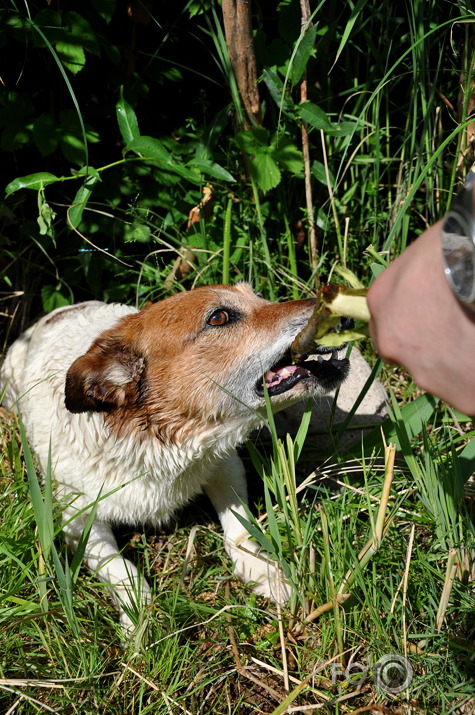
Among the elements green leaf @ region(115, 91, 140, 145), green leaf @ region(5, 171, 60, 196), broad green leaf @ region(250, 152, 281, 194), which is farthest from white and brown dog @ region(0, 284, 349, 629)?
green leaf @ region(115, 91, 140, 145)

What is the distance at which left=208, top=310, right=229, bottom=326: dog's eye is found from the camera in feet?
9.37

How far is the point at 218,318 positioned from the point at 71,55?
166cm

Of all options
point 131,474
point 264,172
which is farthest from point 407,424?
point 264,172

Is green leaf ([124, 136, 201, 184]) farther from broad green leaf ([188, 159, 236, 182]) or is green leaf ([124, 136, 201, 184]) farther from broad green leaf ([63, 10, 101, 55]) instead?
broad green leaf ([63, 10, 101, 55])

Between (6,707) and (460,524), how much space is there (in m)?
1.73

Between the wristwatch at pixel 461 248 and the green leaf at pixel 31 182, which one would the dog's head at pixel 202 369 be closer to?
the green leaf at pixel 31 182

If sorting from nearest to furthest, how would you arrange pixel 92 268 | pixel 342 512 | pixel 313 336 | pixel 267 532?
pixel 313 336, pixel 342 512, pixel 267 532, pixel 92 268

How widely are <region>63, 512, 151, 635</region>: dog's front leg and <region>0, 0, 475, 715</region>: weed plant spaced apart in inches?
2.6

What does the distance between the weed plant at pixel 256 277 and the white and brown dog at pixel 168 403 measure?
0.48ft

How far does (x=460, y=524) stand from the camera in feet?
8.18

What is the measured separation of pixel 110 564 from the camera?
2.88 metres

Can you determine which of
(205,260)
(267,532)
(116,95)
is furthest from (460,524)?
(116,95)

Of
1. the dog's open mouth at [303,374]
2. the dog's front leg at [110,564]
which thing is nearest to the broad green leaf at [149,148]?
the dog's open mouth at [303,374]

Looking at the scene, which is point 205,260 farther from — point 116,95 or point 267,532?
point 267,532
